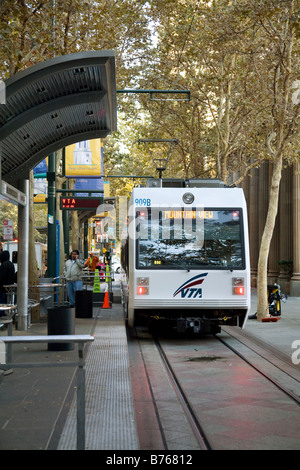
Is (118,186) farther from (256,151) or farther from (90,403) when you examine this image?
(90,403)

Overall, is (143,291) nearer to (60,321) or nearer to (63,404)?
(60,321)

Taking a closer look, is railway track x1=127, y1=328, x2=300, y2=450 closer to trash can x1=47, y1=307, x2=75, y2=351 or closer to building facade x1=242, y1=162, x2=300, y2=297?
trash can x1=47, y1=307, x2=75, y2=351

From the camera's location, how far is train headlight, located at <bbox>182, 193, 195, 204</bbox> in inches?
539

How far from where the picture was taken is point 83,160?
22734 mm

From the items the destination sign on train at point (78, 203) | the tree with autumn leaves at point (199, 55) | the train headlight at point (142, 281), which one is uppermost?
the tree with autumn leaves at point (199, 55)

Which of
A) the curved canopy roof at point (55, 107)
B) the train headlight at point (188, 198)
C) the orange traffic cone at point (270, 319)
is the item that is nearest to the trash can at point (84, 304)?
the train headlight at point (188, 198)

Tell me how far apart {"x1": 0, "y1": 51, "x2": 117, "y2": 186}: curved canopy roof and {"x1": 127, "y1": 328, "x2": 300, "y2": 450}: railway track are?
4308 millimetres

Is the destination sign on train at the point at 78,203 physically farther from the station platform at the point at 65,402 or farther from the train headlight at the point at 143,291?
the station platform at the point at 65,402

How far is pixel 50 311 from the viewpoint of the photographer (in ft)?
36.2

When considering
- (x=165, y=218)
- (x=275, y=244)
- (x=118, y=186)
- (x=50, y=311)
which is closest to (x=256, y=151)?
(x=275, y=244)

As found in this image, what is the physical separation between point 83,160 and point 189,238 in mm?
10146

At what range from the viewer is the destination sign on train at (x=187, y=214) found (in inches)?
535

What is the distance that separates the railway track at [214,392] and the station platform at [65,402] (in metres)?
0.40

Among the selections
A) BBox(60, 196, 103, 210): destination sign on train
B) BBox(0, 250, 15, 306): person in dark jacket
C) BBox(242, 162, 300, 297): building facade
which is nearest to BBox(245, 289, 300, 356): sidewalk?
BBox(0, 250, 15, 306): person in dark jacket
